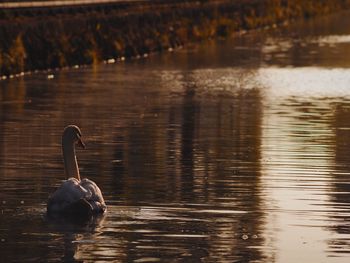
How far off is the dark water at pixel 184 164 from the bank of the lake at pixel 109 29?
1.90 meters

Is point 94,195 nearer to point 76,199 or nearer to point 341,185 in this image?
point 76,199

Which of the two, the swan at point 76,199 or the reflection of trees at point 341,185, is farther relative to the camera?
the swan at point 76,199

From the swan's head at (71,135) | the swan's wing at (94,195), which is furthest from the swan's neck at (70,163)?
the swan's wing at (94,195)

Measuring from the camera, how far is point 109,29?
193ft

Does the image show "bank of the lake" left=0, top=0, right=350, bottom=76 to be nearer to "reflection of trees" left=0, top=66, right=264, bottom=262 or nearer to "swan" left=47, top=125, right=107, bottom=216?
"reflection of trees" left=0, top=66, right=264, bottom=262

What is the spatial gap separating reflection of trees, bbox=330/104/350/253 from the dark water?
0.08 feet

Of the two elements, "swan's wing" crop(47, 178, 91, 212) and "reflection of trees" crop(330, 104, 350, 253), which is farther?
"swan's wing" crop(47, 178, 91, 212)

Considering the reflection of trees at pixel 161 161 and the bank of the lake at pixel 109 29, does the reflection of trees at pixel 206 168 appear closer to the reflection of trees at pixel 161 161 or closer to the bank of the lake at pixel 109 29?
the reflection of trees at pixel 161 161

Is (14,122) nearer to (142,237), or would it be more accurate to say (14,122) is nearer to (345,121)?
(345,121)

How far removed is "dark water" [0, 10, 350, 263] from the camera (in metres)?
15.8

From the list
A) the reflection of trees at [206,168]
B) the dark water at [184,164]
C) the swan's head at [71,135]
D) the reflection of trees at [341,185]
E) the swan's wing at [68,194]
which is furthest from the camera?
the swan's head at [71,135]

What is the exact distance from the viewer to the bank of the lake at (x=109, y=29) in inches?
1953

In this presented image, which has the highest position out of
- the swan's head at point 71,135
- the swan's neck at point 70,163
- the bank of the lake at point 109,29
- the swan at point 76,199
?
the swan's head at point 71,135

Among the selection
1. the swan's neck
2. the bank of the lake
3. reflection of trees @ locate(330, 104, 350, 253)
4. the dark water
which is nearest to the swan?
the dark water
